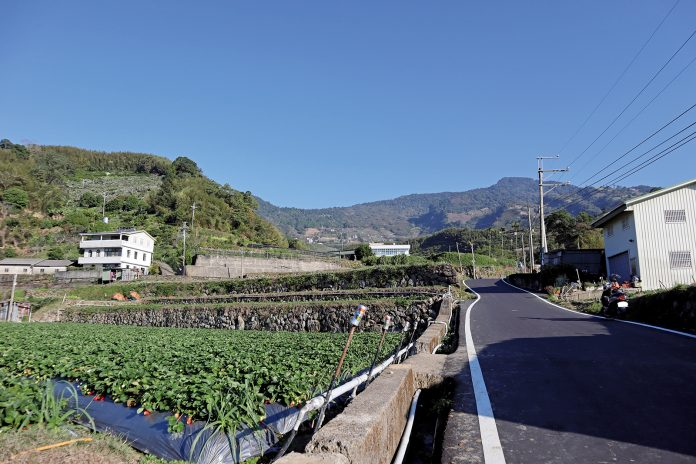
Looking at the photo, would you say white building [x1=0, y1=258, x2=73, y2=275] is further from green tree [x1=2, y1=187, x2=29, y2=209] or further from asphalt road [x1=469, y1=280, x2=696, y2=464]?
asphalt road [x1=469, y1=280, x2=696, y2=464]

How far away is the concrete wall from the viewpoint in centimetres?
5012

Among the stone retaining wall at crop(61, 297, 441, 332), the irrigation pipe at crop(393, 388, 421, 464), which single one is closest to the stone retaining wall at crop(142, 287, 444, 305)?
the stone retaining wall at crop(61, 297, 441, 332)

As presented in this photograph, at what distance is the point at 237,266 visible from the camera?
171ft

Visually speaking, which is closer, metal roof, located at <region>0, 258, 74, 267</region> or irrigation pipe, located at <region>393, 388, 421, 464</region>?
irrigation pipe, located at <region>393, 388, 421, 464</region>

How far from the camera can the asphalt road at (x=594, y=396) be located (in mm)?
3564

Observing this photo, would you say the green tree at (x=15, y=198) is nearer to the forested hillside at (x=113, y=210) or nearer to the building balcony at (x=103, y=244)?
the forested hillside at (x=113, y=210)

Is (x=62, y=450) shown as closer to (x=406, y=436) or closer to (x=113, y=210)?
(x=406, y=436)

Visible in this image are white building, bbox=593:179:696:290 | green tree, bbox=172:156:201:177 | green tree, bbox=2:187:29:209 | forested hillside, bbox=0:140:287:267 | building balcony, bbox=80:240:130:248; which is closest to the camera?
white building, bbox=593:179:696:290

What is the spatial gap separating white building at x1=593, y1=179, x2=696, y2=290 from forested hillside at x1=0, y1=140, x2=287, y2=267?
51.6 metres

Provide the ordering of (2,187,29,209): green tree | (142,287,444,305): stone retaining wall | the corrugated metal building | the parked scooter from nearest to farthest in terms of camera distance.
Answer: the parked scooter < (142,287,444,305): stone retaining wall < the corrugated metal building < (2,187,29,209): green tree

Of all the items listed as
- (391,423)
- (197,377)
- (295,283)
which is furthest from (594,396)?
(295,283)

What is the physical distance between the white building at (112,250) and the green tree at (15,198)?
1151 inches

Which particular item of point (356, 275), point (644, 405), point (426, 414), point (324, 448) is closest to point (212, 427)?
point (324, 448)

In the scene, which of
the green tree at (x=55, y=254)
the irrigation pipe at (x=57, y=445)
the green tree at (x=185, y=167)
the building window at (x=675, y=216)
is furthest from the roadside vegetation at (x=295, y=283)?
the green tree at (x=185, y=167)
